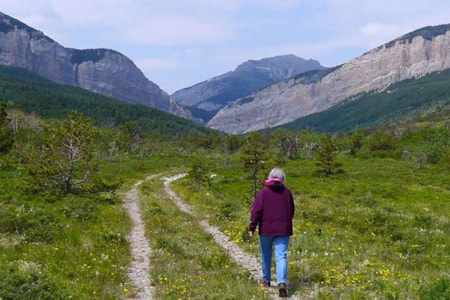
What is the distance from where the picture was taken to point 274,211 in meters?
10.4

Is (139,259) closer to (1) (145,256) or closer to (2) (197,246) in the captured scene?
(1) (145,256)

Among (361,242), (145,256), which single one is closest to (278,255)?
(145,256)

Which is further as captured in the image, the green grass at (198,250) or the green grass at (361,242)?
the green grass at (361,242)

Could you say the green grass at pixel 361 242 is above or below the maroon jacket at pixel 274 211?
below

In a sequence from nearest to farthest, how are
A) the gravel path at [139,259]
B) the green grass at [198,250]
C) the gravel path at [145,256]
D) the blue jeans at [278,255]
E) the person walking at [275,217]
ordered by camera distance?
1. the green grass at [198,250]
2. the blue jeans at [278,255]
3. the person walking at [275,217]
4. the gravel path at [139,259]
5. the gravel path at [145,256]

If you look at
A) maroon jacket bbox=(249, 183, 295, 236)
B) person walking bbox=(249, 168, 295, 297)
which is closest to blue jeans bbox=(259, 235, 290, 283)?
person walking bbox=(249, 168, 295, 297)

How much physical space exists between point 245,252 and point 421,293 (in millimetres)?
6607

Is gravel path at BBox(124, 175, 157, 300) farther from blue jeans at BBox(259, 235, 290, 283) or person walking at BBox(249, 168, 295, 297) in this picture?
person walking at BBox(249, 168, 295, 297)

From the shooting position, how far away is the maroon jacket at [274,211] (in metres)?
10.3

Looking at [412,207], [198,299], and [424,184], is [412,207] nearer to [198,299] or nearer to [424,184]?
[424,184]

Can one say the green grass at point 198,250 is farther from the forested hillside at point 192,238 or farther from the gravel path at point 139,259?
the gravel path at point 139,259

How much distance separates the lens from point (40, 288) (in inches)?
362

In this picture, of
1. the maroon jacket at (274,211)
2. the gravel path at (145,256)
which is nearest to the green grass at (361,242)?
the gravel path at (145,256)

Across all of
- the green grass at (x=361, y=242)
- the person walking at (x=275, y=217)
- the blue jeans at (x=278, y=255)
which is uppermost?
the person walking at (x=275, y=217)
